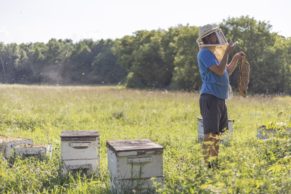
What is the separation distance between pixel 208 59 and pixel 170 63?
31866 millimetres

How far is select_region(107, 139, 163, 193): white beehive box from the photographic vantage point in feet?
13.6

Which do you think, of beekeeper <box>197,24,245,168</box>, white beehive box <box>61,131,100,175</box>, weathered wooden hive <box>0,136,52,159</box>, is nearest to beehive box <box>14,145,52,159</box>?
weathered wooden hive <box>0,136,52,159</box>

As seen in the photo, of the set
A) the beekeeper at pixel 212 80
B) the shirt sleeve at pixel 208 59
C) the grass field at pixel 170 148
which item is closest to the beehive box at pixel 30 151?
the grass field at pixel 170 148

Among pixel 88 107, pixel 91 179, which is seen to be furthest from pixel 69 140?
pixel 88 107

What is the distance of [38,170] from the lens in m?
5.36

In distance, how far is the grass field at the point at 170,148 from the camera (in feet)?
10.4

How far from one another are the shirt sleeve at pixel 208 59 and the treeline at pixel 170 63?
12.9 ft

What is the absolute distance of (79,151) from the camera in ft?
17.1

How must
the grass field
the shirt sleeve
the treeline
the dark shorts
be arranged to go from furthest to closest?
the treeline
the dark shorts
the shirt sleeve
the grass field

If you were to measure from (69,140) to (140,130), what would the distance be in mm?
4432

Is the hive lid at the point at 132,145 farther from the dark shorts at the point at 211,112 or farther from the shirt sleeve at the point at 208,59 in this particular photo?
the shirt sleeve at the point at 208,59

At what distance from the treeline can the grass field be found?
90.5 inches

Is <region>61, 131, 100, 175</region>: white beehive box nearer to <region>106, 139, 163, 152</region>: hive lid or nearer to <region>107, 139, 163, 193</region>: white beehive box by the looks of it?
<region>106, 139, 163, 152</region>: hive lid

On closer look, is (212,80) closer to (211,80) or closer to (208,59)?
(211,80)
